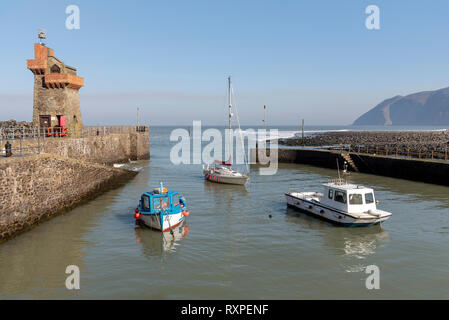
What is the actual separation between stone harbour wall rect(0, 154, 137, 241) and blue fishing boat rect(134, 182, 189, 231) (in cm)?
600

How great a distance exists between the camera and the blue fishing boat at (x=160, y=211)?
19.3 m

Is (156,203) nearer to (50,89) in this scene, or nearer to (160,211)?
(160,211)

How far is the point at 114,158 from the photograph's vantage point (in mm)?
51406

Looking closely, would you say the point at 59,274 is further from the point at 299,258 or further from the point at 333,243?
the point at 333,243

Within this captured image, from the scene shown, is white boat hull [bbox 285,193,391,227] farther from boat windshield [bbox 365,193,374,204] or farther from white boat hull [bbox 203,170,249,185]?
white boat hull [bbox 203,170,249,185]

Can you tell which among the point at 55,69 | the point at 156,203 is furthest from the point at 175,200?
the point at 55,69

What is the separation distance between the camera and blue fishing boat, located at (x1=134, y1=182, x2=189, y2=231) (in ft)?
63.3

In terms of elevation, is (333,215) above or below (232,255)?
above

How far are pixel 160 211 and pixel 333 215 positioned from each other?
10.2m

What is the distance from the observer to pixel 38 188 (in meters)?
20.7

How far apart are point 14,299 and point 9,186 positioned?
7.78 meters

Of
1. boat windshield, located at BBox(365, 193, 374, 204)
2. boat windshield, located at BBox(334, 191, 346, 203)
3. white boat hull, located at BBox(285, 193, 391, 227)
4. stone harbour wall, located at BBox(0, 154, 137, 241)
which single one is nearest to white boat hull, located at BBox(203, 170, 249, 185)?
white boat hull, located at BBox(285, 193, 391, 227)

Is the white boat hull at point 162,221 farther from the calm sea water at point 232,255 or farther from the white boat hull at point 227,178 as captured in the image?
the white boat hull at point 227,178

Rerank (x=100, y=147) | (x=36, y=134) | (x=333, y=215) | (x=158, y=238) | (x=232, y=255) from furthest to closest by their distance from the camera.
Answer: (x=100, y=147) → (x=36, y=134) → (x=333, y=215) → (x=158, y=238) → (x=232, y=255)
